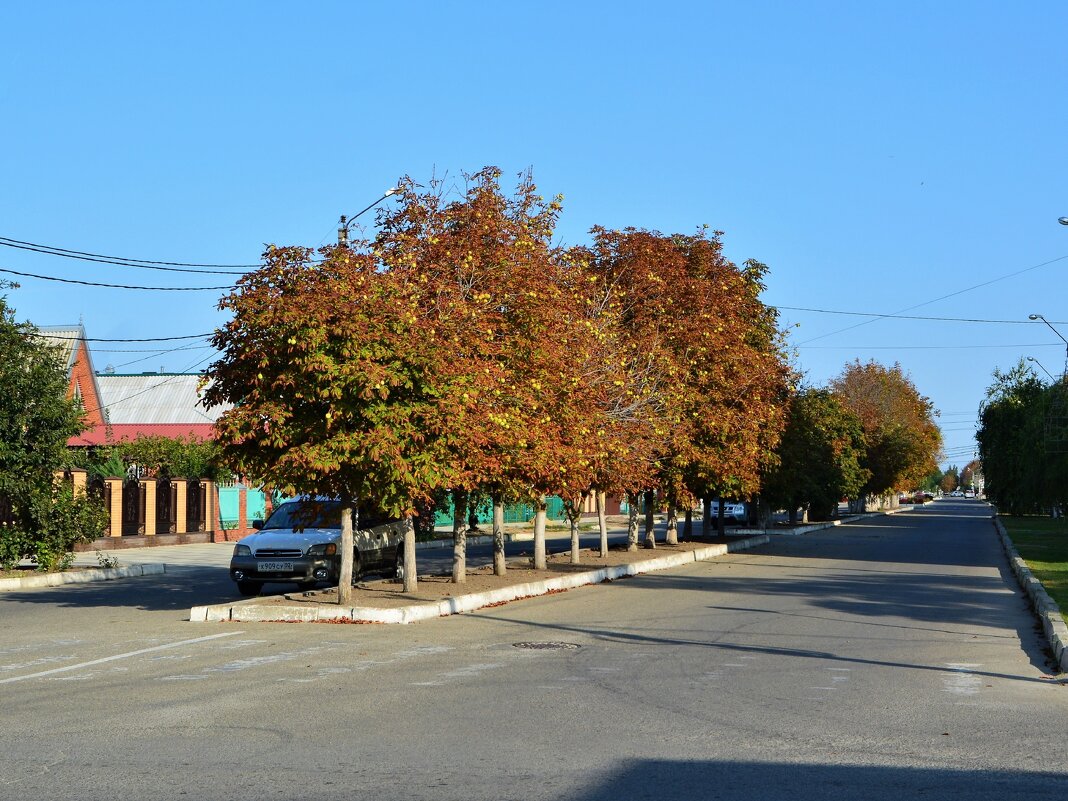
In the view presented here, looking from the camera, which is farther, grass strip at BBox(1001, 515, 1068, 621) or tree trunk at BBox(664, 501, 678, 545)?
tree trunk at BBox(664, 501, 678, 545)

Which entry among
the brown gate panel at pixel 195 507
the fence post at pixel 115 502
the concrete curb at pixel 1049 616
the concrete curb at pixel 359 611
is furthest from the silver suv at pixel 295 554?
the brown gate panel at pixel 195 507

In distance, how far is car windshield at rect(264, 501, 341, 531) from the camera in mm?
18609

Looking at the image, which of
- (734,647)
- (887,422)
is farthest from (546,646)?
(887,422)

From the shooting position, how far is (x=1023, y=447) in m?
55.9

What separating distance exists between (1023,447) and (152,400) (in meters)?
50.3

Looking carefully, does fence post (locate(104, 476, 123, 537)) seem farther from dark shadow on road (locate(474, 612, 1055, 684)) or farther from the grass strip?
the grass strip

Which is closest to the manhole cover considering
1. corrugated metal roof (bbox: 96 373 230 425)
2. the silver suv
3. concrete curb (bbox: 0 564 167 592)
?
the silver suv

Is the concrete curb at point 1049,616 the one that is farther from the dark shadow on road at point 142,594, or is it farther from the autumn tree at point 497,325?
the dark shadow on road at point 142,594

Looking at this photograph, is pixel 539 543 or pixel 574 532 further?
pixel 574 532

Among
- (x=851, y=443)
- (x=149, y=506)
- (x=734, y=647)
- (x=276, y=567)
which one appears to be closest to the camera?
(x=734, y=647)

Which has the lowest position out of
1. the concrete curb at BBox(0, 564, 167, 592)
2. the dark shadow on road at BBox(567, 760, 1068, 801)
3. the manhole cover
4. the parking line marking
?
the dark shadow on road at BBox(567, 760, 1068, 801)

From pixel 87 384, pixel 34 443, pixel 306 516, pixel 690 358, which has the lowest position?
pixel 306 516

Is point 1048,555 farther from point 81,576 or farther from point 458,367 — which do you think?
point 81,576

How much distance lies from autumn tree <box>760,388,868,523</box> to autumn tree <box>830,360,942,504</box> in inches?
471
